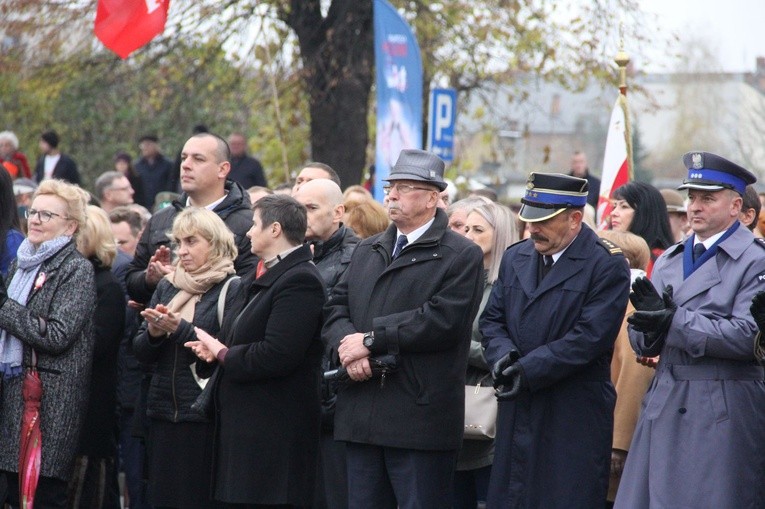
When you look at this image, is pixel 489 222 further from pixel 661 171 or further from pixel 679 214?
pixel 661 171

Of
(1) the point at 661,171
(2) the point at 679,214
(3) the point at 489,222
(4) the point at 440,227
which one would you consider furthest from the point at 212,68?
(1) the point at 661,171

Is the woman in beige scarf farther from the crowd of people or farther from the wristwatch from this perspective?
the wristwatch

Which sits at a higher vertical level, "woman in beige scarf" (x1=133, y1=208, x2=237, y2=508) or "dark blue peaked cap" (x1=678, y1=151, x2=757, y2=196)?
"dark blue peaked cap" (x1=678, y1=151, x2=757, y2=196)

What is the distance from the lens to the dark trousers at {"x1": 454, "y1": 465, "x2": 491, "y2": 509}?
7.50m

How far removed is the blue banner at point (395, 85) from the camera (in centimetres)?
1193

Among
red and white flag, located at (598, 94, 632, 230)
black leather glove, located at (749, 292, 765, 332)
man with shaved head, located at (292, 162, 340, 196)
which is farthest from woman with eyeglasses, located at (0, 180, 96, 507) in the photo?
red and white flag, located at (598, 94, 632, 230)

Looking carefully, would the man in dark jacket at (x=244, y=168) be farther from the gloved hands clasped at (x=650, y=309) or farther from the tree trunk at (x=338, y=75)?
the gloved hands clasped at (x=650, y=309)

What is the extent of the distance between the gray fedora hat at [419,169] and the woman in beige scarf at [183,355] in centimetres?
125

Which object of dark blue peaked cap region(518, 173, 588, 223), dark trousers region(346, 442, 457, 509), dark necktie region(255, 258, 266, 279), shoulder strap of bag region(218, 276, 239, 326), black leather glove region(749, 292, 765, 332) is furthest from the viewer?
shoulder strap of bag region(218, 276, 239, 326)

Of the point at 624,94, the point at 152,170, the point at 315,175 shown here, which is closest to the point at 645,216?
the point at 624,94

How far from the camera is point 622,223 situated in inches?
332

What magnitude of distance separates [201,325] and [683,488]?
2.77 metres

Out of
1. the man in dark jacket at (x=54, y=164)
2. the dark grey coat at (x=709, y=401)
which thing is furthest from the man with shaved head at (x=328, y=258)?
the man in dark jacket at (x=54, y=164)

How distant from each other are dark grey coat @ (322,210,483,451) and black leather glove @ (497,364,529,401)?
0.30 meters
